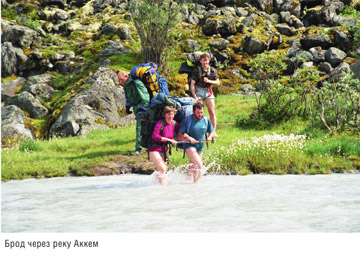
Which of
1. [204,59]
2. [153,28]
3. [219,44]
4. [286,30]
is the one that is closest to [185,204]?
[204,59]

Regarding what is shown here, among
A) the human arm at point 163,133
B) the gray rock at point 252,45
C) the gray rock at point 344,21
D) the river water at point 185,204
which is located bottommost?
the river water at point 185,204

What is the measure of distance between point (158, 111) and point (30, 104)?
11.3 meters

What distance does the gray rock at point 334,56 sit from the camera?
24.4 meters

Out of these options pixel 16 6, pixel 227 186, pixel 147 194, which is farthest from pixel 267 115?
pixel 16 6

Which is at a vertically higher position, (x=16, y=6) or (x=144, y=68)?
(x=16, y=6)

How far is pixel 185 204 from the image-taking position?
7516 millimetres

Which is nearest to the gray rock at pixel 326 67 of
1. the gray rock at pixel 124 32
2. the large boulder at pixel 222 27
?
the large boulder at pixel 222 27

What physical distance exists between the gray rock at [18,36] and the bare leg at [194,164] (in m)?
20.9

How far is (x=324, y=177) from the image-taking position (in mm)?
9914

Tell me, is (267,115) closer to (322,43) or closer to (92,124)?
(92,124)

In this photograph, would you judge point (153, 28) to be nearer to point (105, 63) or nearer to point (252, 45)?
point (105, 63)

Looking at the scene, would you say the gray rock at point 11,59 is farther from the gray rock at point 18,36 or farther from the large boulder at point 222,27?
the large boulder at point 222,27

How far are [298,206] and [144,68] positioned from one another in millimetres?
5944

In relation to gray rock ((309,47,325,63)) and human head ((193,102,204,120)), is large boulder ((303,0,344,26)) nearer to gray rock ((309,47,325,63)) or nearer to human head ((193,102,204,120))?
gray rock ((309,47,325,63))
